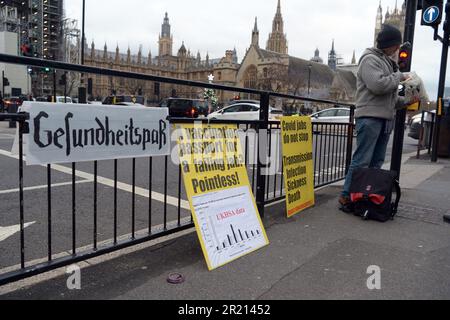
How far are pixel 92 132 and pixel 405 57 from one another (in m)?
4.85

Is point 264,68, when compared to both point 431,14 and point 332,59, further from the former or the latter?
point 431,14

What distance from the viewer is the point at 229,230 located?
3430 millimetres

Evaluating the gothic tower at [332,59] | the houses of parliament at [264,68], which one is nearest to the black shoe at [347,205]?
the houses of parliament at [264,68]

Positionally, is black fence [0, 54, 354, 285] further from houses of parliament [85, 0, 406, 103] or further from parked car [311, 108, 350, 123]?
houses of parliament [85, 0, 406, 103]

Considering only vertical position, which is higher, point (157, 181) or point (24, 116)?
point (24, 116)

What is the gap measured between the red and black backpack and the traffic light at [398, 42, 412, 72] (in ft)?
6.80

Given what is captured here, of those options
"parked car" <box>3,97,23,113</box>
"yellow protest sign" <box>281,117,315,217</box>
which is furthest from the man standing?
"parked car" <box>3,97,23,113</box>

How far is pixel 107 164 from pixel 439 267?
6.84 metres

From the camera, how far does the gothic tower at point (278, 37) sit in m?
128

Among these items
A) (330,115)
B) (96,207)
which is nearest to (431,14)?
(96,207)

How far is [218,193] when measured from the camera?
11.4 feet

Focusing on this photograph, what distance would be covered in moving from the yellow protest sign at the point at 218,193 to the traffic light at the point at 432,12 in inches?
193

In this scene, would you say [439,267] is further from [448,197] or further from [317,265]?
[448,197]
